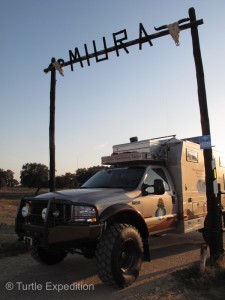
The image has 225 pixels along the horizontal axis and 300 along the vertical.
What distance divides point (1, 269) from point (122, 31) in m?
6.56

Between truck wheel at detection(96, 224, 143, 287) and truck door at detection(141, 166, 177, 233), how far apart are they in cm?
87

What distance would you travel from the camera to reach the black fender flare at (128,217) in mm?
6058

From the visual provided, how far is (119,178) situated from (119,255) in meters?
2.10

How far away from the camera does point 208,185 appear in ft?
25.4

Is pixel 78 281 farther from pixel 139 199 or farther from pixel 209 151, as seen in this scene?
pixel 209 151

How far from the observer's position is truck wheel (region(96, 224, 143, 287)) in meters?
5.71

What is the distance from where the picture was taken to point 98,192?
6562 mm

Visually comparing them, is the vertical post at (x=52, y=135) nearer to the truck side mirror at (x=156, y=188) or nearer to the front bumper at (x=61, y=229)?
the truck side mirror at (x=156, y=188)

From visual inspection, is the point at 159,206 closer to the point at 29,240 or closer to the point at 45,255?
the point at 45,255

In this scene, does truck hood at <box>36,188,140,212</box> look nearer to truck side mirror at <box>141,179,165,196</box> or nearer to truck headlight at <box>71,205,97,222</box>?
truck headlight at <box>71,205,97,222</box>

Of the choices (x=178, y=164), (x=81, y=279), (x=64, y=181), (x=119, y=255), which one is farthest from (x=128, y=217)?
(x=64, y=181)

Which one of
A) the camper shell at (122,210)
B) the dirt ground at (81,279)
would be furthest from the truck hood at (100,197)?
the dirt ground at (81,279)

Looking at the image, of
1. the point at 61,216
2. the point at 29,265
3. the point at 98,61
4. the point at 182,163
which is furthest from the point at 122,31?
the point at 29,265

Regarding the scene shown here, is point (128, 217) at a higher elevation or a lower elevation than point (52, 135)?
lower
